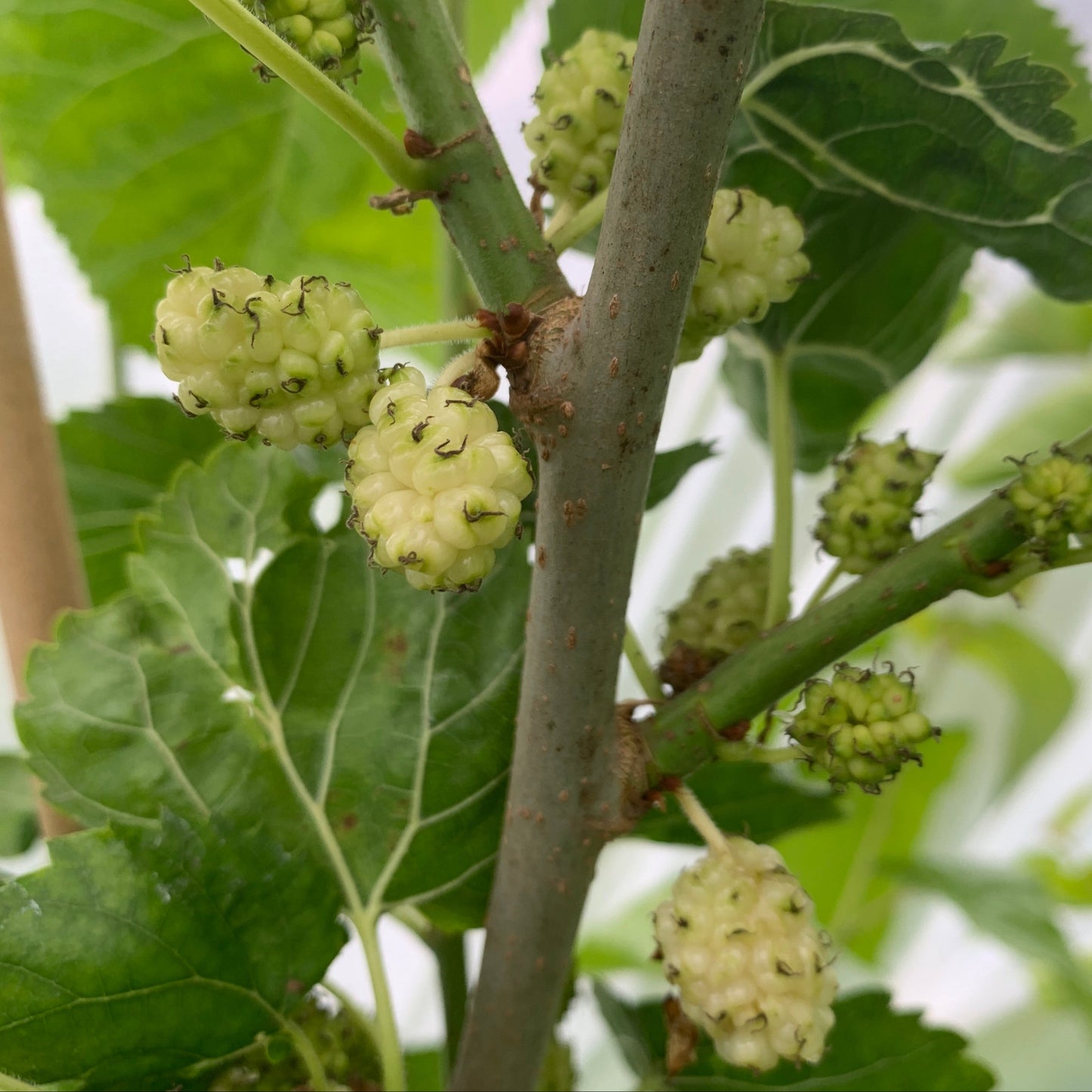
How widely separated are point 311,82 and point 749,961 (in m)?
0.28

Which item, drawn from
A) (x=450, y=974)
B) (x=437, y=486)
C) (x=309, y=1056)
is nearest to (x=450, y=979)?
(x=450, y=974)

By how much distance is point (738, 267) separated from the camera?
0.34 metres

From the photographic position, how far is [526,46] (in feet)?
3.76

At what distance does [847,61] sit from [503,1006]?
0.36 m

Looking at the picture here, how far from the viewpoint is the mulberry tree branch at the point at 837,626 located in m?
0.36

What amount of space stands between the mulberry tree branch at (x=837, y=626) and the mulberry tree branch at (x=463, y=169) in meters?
0.14

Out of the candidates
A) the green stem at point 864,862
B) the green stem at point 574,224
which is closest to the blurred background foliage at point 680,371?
the green stem at point 864,862

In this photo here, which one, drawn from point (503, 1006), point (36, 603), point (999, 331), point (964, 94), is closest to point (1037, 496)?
point (964, 94)

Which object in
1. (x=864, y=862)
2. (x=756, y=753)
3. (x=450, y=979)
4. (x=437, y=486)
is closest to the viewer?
(x=437, y=486)

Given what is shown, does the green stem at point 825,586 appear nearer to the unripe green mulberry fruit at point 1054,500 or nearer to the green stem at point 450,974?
the unripe green mulberry fruit at point 1054,500

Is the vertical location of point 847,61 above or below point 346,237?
below

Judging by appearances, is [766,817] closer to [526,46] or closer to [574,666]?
[574,666]

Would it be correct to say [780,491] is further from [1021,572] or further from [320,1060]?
[320,1060]

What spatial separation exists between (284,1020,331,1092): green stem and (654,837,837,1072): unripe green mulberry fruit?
0.47ft
